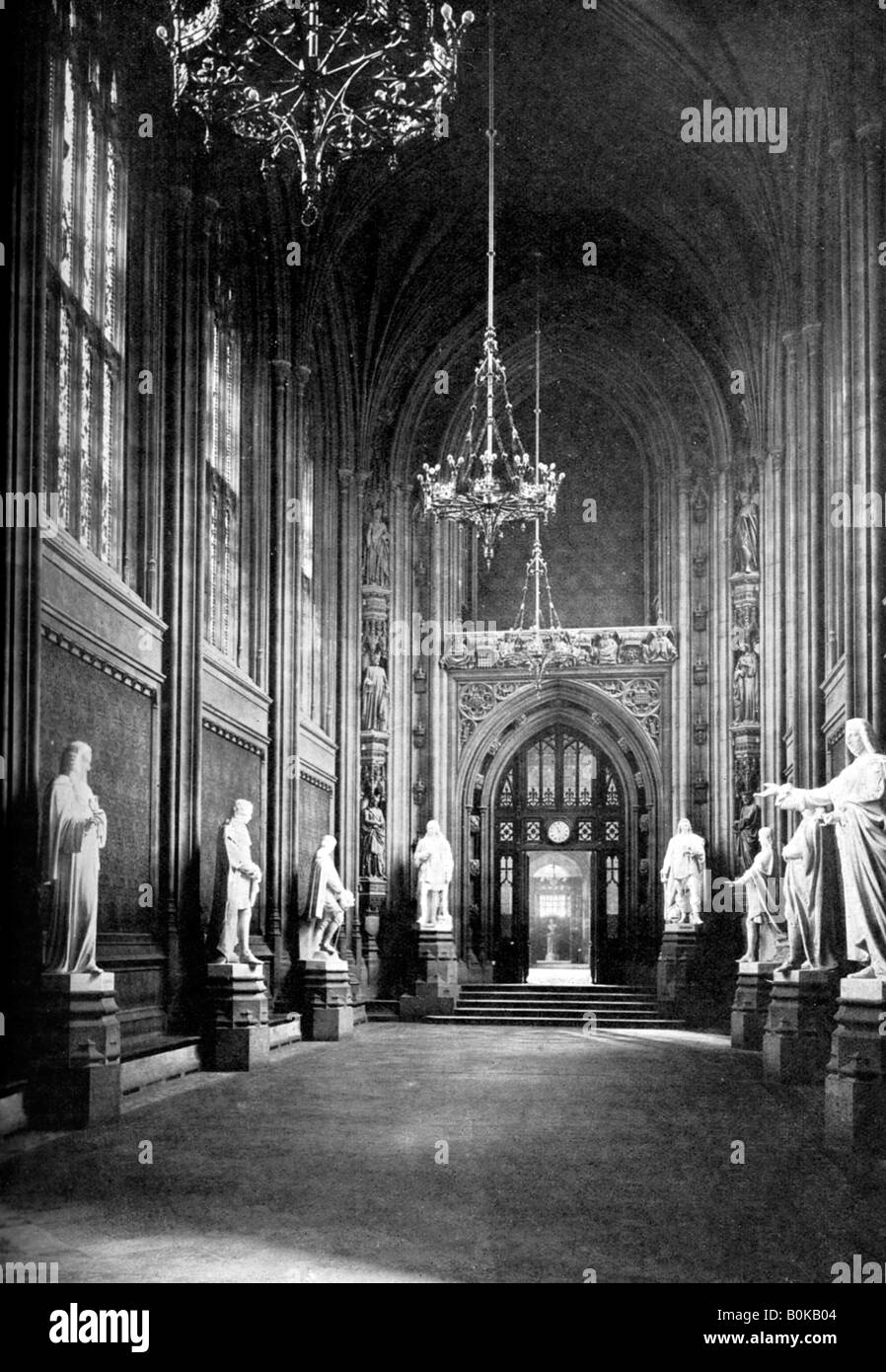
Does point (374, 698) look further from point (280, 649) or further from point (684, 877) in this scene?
point (684, 877)

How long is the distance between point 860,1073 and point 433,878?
42.9 feet

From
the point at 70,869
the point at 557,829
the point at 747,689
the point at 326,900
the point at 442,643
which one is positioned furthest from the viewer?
the point at 557,829

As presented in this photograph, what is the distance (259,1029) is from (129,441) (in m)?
5.60

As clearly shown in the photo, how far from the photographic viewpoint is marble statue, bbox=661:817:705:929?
20453 millimetres

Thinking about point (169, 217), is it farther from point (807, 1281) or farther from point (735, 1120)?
point (807, 1281)

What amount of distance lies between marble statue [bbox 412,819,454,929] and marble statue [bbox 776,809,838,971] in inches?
390

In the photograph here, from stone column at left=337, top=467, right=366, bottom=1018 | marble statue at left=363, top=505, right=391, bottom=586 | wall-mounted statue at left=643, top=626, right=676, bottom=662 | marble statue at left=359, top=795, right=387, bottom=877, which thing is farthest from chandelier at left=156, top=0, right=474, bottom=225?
wall-mounted statue at left=643, top=626, right=676, bottom=662

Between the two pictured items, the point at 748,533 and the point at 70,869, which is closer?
the point at 70,869

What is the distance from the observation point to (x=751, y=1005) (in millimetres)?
15570

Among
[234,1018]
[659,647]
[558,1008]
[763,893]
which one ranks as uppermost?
[659,647]

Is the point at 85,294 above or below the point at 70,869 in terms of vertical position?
above

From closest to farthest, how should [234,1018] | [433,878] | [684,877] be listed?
[234,1018] < [684,877] < [433,878]

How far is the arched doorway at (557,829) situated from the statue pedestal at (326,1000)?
6321 mm

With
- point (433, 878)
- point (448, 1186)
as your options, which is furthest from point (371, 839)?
point (448, 1186)
